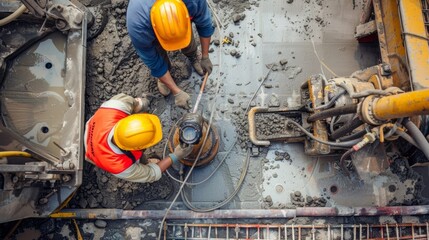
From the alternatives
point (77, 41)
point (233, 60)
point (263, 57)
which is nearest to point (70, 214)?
point (77, 41)

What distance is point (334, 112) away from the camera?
10.9 feet

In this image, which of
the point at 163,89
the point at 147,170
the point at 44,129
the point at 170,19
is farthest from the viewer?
the point at 163,89

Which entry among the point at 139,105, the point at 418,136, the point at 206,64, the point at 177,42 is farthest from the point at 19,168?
the point at 418,136

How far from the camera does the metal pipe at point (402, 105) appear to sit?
2260 mm

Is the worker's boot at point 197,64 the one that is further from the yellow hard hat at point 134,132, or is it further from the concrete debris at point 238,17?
the yellow hard hat at point 134,132

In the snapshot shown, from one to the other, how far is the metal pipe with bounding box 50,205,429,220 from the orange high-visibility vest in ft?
3.80

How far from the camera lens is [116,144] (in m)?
3.26

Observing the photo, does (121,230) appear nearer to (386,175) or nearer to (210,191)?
(210,191)

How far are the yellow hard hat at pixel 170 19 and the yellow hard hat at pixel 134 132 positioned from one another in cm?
81

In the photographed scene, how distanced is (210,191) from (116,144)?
166 centimetres

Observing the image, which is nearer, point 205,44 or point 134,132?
point 134,132

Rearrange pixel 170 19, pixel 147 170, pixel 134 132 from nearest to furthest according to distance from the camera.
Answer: pixel 134 132 → pixel 170 19 → pixel 147 170

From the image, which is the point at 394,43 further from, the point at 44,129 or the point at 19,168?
the point at 44,129

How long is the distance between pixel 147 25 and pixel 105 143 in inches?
47.0
